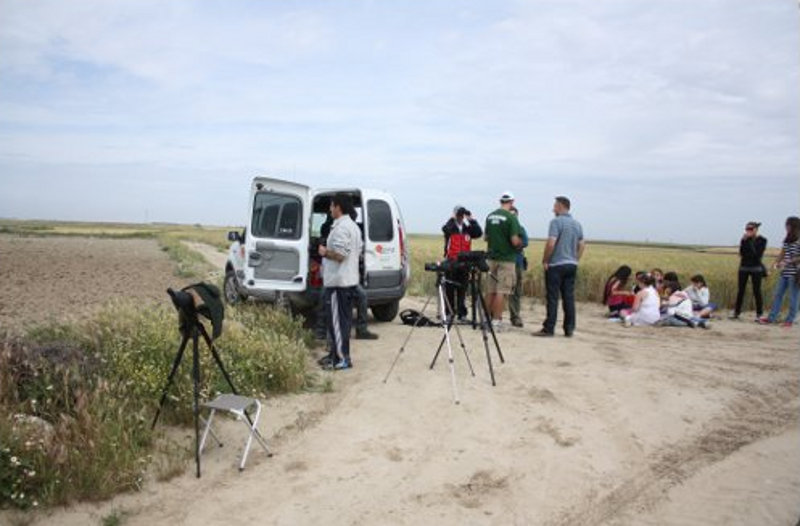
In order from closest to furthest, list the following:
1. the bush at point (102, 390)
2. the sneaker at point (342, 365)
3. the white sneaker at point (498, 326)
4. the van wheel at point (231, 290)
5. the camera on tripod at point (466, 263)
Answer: the bush at point (102, 390) → the camera on tripod at point (466, 263) → the sneaker at point (342, 365) → the white sneaker at point (498, 326) → the van wheel at point (231, 290)

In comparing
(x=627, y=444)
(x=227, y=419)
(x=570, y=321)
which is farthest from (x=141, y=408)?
(x=570, y=321)

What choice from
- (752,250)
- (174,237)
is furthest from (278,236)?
(174,237)

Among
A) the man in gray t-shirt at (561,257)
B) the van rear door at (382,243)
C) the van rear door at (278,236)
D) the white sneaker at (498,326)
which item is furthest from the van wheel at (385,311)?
the man in gray t-shirt at (561,257)

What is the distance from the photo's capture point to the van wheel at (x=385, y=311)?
10.0 m

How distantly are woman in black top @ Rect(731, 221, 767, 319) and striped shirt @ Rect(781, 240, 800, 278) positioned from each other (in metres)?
0.53

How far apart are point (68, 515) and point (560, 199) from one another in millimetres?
7229

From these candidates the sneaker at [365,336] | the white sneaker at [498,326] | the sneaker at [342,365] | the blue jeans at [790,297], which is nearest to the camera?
the sneaker at [342,365]

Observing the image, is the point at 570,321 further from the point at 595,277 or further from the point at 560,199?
the point at 595,277

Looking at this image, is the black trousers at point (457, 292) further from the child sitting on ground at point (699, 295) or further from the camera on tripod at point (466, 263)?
the child sitting on ground at point (699, 295)

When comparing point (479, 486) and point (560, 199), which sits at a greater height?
point (560, 199)

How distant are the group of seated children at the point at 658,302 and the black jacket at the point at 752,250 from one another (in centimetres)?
94

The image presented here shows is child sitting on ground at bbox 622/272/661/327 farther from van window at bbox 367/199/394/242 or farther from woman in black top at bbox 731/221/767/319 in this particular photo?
van window at bbox 367/199/394/242

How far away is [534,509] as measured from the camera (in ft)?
12.6

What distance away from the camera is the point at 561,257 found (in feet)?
28.7
